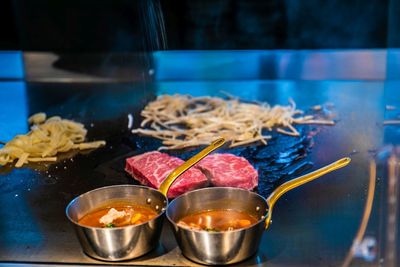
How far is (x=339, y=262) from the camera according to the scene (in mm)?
1843

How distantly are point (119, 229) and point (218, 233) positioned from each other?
1.00 feet

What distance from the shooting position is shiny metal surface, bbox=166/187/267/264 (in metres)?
1.76

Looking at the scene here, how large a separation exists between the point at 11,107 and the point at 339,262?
2.57 m

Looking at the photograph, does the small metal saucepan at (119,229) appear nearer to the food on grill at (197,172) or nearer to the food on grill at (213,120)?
the food on grill at (197,172)

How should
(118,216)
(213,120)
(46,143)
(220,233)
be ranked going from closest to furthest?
(220,233) → (118,216) → (46,143) → (213,120)

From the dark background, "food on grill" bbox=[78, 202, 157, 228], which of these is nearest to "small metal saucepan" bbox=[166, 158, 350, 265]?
"food on grill" bbox=[78, 202, 157, 228]

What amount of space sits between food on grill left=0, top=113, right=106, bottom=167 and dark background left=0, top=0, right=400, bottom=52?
102 centimetres

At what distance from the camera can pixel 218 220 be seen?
193 cm

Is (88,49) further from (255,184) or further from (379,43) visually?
(255,184)

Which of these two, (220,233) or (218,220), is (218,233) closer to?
(220,233)

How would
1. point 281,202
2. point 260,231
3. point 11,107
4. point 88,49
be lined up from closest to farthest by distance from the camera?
point 260,231, point 281,202, point 11,107, point 88,49

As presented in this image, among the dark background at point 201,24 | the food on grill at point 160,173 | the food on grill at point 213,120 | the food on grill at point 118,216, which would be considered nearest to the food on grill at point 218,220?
the food on grill at point 118,216

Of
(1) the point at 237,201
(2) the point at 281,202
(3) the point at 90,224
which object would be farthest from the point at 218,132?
(3) the point at 90,224

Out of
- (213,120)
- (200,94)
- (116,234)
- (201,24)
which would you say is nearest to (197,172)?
(116,234)
